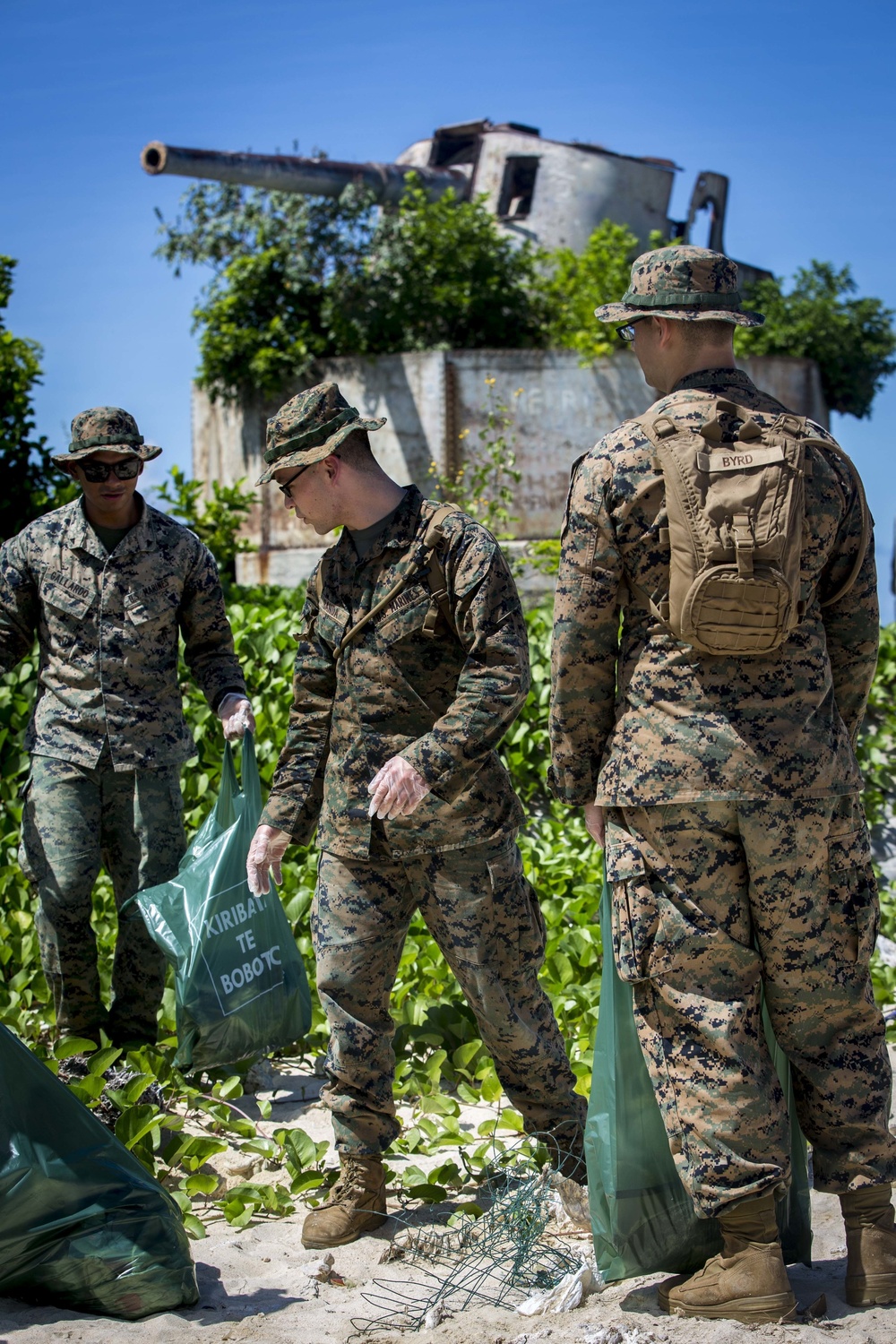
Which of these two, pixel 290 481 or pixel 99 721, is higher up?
pixel 290 481

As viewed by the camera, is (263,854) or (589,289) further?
(589,289)

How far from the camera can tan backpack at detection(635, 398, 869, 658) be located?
2445 millimetres

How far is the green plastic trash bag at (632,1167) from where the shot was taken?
269 centimetres

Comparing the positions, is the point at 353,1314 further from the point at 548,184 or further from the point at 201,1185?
the point at 548,184

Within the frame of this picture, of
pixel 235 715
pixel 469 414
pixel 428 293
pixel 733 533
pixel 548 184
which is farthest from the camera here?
pixel 548 184

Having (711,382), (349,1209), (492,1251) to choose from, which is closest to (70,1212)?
(349,1209)

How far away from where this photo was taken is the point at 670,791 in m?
2.55

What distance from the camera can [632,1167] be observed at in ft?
8.84

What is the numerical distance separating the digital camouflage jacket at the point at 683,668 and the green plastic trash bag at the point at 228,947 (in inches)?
59.7

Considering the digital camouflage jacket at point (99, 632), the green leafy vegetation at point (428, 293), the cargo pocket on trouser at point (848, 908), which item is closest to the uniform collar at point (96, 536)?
the digital camouflage jacket at point (99, 632)

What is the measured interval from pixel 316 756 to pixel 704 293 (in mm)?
1496

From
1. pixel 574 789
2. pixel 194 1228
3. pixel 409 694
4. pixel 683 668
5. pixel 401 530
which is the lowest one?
pixel 194 1228

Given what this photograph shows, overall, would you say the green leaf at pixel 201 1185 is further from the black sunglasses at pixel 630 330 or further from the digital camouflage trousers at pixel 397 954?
the black sunglasses at pixel 630 330

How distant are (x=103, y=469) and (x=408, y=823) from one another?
172 cm
